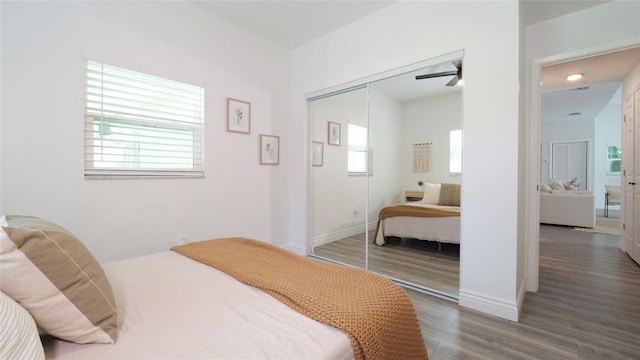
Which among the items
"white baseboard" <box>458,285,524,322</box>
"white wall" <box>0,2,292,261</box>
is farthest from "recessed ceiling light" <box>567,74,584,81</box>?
"white wall" <box>0,2,292,261</box>

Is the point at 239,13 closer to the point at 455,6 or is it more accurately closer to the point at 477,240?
the point at 455,6

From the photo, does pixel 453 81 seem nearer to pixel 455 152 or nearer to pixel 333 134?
pixel 455 152

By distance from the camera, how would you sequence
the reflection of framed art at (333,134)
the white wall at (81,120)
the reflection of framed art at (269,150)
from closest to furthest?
the white wall at (81,120), the reflection of framed art at (269,150), the reflection of framed art at (333,134)

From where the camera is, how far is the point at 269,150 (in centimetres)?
340

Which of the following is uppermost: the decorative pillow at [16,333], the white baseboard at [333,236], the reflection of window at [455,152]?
the reflection of window at [455,152]

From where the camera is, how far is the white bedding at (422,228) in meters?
2.68

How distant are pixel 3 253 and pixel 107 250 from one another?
69.9 inches

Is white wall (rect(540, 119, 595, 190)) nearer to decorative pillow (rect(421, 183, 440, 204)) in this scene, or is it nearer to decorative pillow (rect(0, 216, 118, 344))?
decorative pillow (rect(421, 183, 440, 204))

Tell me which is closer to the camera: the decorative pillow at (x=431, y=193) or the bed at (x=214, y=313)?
the bed at (x=214, y=313)

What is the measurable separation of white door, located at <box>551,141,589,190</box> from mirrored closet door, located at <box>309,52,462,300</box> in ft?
26.5

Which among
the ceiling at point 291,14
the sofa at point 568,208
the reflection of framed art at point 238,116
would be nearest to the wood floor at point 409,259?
the reflection of framed art at point 238,116

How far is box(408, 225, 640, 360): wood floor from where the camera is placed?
1.66 metres

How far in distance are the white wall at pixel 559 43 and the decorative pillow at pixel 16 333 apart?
3.15 meters

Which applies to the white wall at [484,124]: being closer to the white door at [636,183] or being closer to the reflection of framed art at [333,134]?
the reflection of framed art at [333,134]
